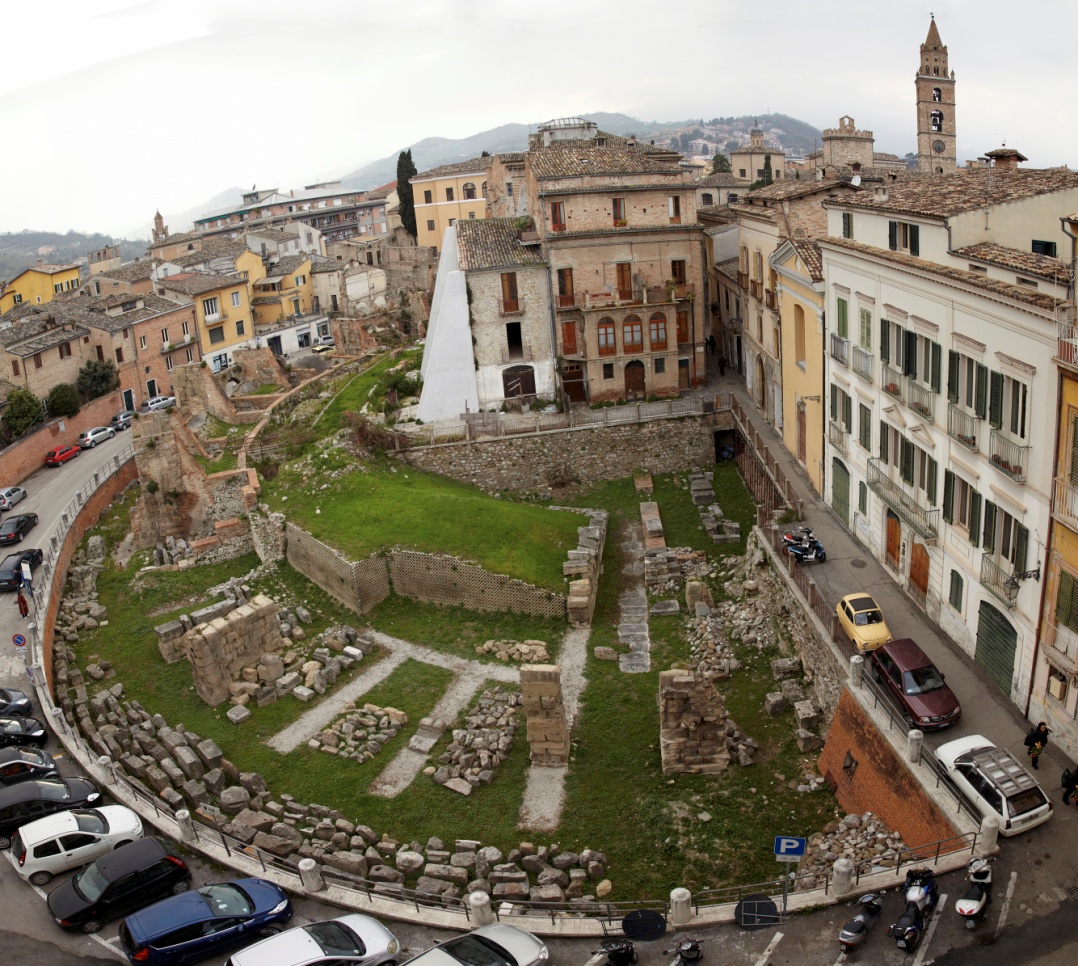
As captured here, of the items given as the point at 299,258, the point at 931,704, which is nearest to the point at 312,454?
the point at 931,704

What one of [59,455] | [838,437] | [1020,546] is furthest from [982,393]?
[59,455]

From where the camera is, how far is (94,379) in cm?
6238

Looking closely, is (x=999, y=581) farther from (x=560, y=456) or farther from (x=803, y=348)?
(x=560, y=456)

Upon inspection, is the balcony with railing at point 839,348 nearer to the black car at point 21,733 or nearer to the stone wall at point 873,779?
the stone wall at point 873,779

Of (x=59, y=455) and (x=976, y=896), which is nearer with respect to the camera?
(x=976, y=896)

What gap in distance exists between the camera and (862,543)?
3147cm

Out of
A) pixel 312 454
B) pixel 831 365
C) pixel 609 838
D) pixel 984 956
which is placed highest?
pixel 831 365

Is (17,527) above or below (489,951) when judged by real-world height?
above

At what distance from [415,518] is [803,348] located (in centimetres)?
1650

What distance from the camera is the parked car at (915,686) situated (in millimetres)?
21453

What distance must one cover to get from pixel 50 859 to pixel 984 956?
725 inches

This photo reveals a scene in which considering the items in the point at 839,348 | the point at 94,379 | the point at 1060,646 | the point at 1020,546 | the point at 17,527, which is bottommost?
Result: the point at 17,527

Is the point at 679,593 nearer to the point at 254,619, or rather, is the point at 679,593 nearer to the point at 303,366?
the point at 254,619

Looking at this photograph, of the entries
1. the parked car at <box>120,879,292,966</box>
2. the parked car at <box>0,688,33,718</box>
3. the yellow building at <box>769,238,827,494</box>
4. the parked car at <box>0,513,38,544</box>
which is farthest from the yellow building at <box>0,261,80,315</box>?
the parked car at <box>120,879,292,966</box>
